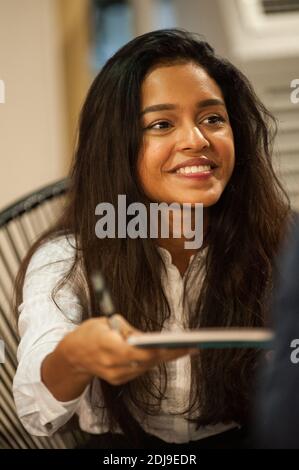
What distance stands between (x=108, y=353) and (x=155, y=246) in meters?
0.27

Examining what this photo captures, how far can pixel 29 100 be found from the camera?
187 centimetres

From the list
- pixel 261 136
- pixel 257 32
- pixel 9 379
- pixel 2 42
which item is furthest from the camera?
pixel 2 42

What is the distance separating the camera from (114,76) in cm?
88

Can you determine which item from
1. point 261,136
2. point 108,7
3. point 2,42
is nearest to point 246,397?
point 261,136

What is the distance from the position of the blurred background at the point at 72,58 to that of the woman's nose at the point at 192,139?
17.7 inches

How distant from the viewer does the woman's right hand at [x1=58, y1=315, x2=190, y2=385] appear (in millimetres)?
670

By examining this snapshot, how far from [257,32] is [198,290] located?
2.21ft

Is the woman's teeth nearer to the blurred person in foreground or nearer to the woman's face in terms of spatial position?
the woman's face

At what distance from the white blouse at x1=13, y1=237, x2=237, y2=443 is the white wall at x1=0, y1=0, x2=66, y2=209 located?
89 centimetres

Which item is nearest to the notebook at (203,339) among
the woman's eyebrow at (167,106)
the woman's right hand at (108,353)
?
the woman's right hand at (108,353)

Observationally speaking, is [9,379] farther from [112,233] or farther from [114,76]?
[114,76]

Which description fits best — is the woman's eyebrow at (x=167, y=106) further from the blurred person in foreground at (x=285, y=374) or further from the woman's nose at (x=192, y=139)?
the blurred person in foreground at (x=285, y=374)

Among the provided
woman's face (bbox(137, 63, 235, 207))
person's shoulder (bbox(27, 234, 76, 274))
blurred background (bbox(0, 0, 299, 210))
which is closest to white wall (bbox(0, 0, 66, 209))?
blurred background (bbox(0, 0, 299, 210))

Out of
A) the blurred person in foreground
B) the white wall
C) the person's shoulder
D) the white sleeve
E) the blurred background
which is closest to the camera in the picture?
the blurred person in foreground
